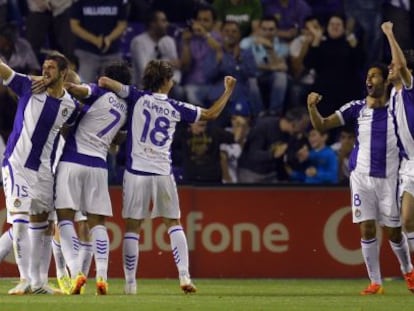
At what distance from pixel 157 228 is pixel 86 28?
13.8 ft

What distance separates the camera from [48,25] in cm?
2338

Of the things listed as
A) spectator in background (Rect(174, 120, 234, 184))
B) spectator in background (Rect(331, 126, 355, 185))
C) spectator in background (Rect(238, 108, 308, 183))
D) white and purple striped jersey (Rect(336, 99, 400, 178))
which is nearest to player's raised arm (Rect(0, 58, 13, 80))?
white and purple striped jersey (Rect(336, 99, 400, 178))

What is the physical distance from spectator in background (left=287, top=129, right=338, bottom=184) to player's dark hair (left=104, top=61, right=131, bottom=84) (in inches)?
230

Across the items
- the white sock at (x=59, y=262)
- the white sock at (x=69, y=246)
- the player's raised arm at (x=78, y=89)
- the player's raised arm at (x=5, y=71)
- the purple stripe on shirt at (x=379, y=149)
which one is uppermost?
the player's raised arm at (x=5, y=71)

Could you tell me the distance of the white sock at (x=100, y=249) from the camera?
15.8 m

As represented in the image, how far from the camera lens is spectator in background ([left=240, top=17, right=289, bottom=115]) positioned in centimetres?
2330

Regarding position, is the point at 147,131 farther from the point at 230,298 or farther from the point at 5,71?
the point at 230,298

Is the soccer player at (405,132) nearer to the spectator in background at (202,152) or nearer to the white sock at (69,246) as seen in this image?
the white sock at (69,246)

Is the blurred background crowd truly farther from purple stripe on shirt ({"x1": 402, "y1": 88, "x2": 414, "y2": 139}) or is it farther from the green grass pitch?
purple stripe on shirt ({"x1": 402, "y1": 88, "x2": 414, "y2": 139})

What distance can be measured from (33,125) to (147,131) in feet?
4.25

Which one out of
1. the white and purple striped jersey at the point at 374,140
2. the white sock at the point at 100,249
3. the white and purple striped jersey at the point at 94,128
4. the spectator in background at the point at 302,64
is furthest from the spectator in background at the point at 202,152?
the white sock at the point at 100,249

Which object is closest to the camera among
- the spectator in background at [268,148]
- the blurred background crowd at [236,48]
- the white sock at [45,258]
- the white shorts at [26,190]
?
the white shorts at [26,190]

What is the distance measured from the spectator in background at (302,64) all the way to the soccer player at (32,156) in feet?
26.6

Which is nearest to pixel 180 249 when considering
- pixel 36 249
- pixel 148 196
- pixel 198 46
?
pixel 148 196
